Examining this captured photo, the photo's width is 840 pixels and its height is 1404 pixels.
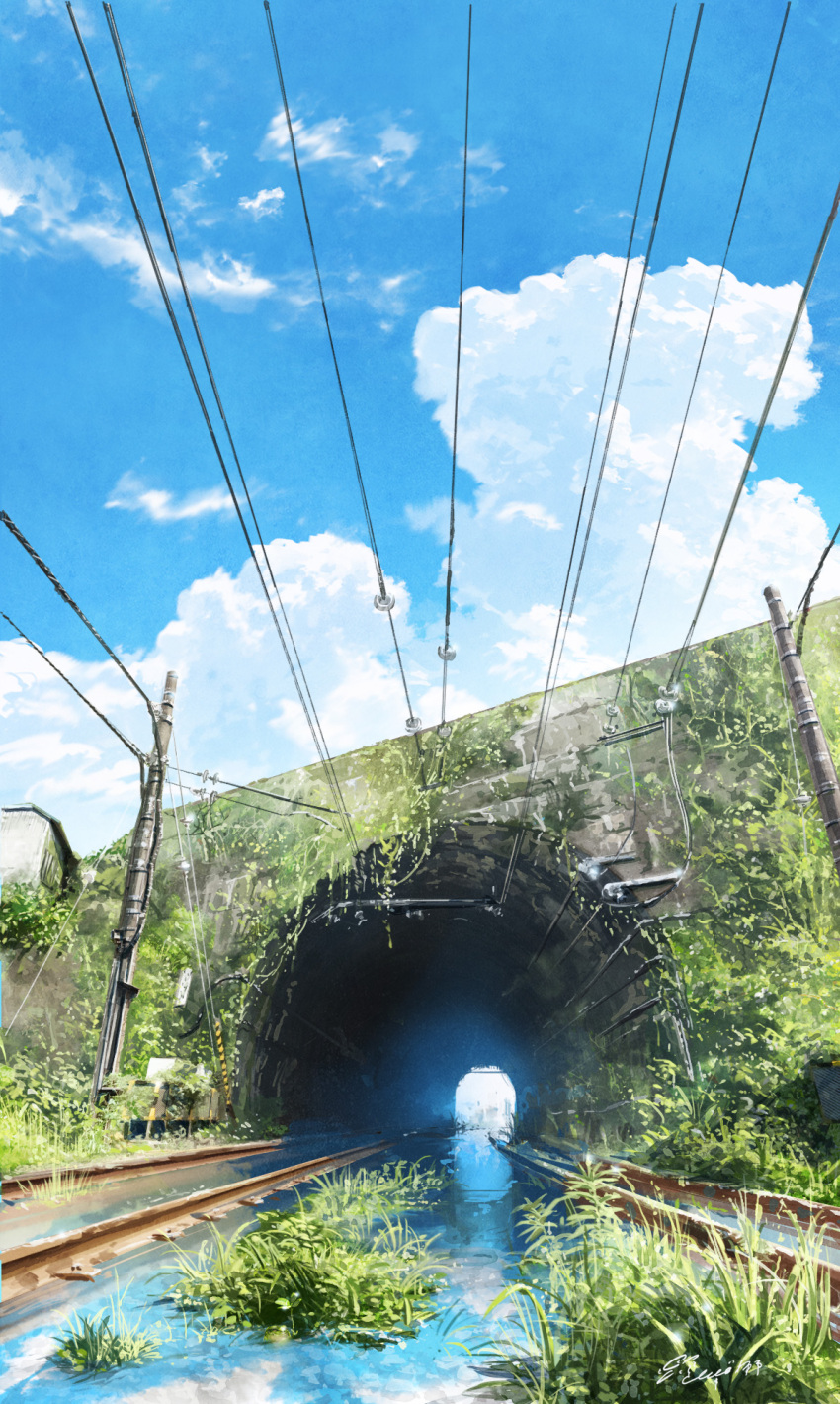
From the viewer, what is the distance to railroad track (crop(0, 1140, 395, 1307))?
4.20m

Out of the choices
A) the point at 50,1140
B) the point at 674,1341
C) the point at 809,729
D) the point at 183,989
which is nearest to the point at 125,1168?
the point at 50,1140

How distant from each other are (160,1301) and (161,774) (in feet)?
30.3

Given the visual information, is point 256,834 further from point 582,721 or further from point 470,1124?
point 470,1124

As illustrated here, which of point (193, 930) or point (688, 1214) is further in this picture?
point (193, 930)

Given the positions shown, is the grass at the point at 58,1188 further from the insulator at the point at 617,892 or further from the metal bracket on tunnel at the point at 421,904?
the metal bracket on tunnel at the point at 421,904

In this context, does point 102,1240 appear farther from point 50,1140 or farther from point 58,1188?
point 50,1140

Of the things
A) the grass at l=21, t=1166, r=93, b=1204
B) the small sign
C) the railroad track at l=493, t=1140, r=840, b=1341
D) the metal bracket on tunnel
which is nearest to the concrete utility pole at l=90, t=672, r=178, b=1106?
the grass at l=21, t=1166, r=93, b=1204

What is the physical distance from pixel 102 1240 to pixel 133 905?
6.49 m

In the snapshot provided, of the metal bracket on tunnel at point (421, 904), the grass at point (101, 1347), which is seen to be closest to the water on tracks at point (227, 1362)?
the grass at point (101, 1347)

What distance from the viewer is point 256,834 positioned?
59.6 feet

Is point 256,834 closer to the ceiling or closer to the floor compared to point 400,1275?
closer to the ceiling

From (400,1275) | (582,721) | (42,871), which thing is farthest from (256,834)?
(400,1275)

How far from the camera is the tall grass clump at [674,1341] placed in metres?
2.54

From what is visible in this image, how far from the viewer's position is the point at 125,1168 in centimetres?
936
